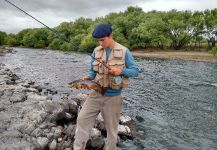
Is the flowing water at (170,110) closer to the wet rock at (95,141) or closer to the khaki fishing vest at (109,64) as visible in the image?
the wet rock at (95,141)

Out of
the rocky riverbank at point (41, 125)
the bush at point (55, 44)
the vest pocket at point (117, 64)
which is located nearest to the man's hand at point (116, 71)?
the vest pocket at point (117, 64)

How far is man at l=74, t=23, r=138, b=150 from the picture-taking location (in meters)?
6.95

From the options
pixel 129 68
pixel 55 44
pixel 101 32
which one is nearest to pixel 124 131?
pixel 129 68

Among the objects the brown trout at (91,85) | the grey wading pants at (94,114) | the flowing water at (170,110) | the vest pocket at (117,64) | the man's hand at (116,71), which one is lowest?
the flowing water at (170,110)

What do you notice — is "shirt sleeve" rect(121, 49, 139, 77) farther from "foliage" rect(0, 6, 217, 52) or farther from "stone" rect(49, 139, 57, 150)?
"foliage" rect(0, 6, 217, 52)

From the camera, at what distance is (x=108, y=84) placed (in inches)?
279

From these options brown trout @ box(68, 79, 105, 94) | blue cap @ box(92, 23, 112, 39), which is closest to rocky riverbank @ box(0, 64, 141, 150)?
brown trout @ box(68, 79, 105, 94)

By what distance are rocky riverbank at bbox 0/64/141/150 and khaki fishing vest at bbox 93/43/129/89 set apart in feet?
13.3

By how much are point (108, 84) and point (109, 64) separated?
453 mm

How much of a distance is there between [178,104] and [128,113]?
13.9ft

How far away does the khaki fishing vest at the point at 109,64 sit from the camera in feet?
22.9

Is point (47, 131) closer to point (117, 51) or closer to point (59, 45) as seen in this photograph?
point (117, 51)

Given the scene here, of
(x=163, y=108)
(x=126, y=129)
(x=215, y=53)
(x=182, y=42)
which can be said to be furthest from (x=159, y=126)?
(x=182, y=42)

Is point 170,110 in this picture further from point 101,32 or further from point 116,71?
point 101,32
